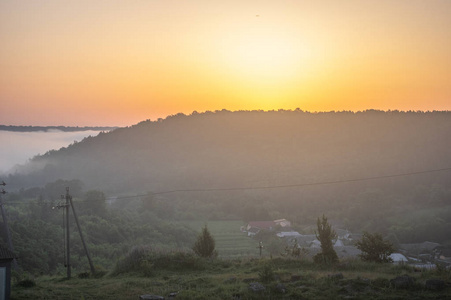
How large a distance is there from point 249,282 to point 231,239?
179ft

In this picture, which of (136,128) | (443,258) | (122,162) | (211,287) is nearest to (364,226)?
(443,258)

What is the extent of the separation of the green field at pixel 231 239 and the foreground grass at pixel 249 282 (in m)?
29.9

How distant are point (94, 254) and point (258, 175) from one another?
74935 millimetres

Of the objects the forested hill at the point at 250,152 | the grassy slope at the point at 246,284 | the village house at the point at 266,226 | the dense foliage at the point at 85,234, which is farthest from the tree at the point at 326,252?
the forested hill at the point at 250,152

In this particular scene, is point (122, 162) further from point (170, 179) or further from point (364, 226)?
point (364, 226)

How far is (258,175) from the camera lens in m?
124

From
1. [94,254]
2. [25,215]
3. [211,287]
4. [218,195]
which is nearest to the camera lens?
[211,287]

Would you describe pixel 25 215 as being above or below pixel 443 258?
above

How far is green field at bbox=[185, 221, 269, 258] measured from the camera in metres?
65.1

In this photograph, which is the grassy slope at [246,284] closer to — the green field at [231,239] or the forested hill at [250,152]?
the green field at [231,239]

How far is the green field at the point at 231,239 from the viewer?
65062 millimetres

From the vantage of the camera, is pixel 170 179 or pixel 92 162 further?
pixel 92 162

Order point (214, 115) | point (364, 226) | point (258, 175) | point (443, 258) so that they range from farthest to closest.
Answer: point (214, 115)
point (258, 175)
point (364, 226)
point (443, 258)

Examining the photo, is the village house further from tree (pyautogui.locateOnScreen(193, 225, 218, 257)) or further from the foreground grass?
the foreground grass
